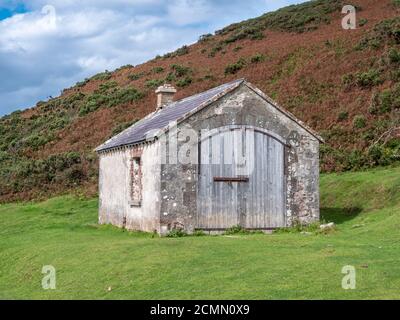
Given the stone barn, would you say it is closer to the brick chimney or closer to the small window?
the small window

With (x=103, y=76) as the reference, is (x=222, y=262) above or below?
below

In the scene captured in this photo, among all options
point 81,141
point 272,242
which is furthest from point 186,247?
point 81,141

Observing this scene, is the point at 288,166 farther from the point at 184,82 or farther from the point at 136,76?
the point at 136,76

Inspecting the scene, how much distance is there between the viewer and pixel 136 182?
22.7m

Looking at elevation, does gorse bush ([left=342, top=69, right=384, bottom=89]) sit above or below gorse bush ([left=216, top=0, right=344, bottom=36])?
below

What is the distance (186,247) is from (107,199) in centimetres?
1099

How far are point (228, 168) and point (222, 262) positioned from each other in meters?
7.32

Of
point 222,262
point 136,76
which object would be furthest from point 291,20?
point 222,262

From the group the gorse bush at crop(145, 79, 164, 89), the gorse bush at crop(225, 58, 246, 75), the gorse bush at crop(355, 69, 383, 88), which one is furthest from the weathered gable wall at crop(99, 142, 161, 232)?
the gorse bush at crop(145, 79, 164, 89)

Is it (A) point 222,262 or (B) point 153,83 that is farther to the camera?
(B) point 153,83

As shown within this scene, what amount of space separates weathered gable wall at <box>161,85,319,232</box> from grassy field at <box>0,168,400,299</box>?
50.4 inches

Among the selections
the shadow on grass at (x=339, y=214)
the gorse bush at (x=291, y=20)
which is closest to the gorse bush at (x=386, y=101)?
the shadow on grass at (x=339, y=214)

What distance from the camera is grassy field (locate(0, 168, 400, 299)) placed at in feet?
37.9
